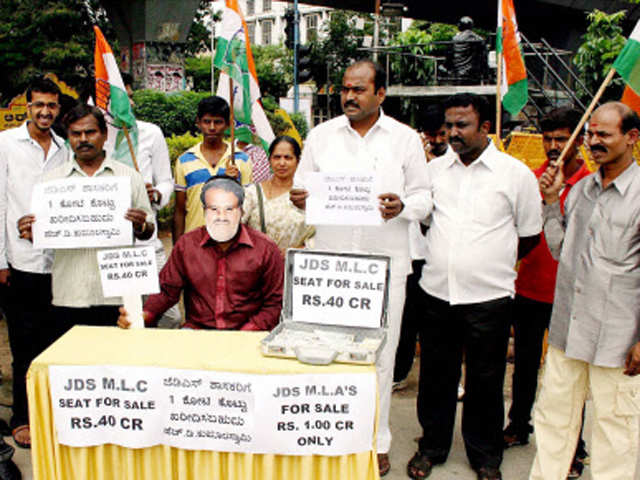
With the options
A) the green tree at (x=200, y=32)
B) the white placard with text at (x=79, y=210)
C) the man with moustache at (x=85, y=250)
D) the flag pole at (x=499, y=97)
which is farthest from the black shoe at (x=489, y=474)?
the green tree at (x=200, y=32)

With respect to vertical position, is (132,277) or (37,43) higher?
(37,43)

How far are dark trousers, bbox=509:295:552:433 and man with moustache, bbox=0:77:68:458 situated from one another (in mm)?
3054

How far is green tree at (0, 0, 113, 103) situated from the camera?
20234 millimetres

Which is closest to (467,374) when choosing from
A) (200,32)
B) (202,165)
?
(202,165)

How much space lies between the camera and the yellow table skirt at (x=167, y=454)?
269 cm

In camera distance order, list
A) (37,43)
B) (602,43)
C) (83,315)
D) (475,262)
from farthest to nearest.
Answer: (37,43) → (602,43) → (83,315) → (475,262)

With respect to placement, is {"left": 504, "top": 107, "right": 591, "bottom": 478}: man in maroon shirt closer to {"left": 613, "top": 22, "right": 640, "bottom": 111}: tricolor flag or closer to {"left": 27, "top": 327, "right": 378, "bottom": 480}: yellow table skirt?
{"left": 613, "top": 22, "right": 640, "bottom": 111}: tricolor flag

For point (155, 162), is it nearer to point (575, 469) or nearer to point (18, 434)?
point (18, 434)

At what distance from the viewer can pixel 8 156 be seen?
397cm

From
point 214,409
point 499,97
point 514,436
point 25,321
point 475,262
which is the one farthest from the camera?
point 499,97

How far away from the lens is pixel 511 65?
4656 mm

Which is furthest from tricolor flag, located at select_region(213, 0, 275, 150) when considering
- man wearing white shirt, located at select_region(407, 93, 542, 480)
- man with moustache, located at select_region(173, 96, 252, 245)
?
man wearing white shirt, located at select_region(407, 93, 542, 480)

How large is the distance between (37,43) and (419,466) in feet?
69.1

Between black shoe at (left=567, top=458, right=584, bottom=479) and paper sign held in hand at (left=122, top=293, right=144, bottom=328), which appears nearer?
paper sign held in hand at (left=122, top=293, right=144, bottom=328)
